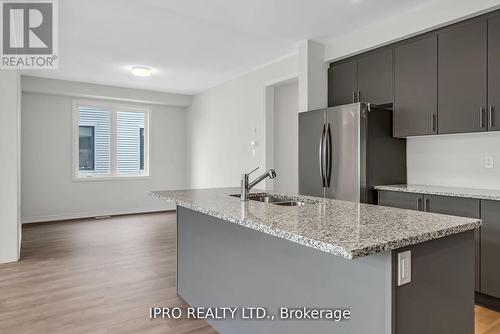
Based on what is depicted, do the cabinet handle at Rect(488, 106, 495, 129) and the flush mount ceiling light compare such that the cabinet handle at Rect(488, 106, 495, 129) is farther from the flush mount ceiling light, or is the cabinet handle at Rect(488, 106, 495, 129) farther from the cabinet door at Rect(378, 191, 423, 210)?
the flush mount ceiling light

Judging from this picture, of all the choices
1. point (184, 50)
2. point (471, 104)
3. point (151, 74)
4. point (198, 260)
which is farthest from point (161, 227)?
point (471, 104)

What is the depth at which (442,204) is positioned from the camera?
2795mm

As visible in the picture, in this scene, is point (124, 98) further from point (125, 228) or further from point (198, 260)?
point (198, 260)

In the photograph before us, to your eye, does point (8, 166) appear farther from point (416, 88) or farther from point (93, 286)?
point (416, 88)

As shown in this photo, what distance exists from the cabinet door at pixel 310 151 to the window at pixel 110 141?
14.1 feet

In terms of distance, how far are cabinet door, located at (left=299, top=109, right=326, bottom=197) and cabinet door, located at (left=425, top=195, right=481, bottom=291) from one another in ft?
3.71

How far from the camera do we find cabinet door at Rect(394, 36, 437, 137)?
10.2ft

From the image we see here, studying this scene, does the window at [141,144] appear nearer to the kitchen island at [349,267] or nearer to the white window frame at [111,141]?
the white window frame at [111,141]

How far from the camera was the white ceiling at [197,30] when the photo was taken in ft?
10.2

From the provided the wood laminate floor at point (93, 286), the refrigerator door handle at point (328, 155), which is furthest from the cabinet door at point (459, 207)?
the refrigerator door handle at point (328, 155)

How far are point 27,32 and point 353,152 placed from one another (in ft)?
12.3

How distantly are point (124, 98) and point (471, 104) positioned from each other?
5875 millimetres

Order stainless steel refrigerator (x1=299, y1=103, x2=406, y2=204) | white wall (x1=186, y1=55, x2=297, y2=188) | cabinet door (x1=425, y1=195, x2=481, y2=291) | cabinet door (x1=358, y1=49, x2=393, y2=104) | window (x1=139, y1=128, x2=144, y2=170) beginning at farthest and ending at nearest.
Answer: window (x1=139, y1=128, x2=144, y2=170), white wall (x1=186, y1=55, x2=297, y2=188), cabinet door (x1=358, y1=49, x2=393, y2=104), stainless steel refrigerator (x1=299, y1=103, x2=406, y2=204), cabinet door (x1=425, y1=195, x2=481, y2=291)

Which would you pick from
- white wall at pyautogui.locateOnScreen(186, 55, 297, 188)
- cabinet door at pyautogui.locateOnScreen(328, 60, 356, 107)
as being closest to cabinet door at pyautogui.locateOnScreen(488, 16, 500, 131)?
cabinet door at pyautogui.locateOnScreen(328, 60, 356, 107)
